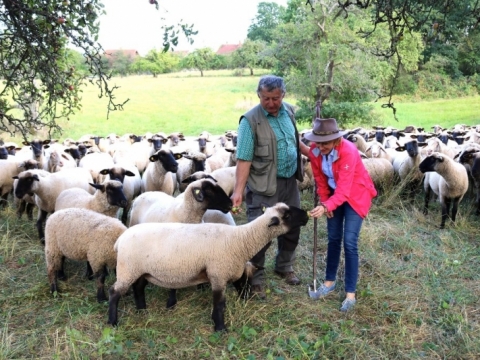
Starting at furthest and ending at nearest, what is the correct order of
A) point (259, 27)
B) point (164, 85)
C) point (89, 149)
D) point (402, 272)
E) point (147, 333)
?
point (259, 27)
point (164, 85)
point (89, 149)
point (402, 272)
point (147, 333)

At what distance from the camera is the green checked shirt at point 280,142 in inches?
A: 173

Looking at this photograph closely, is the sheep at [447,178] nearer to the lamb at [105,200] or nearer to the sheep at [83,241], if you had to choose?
the lamb at [105,200]

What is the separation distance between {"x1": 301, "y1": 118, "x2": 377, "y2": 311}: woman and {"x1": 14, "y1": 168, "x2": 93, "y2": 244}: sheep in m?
4.42

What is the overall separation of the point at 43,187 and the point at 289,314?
4.55 meters

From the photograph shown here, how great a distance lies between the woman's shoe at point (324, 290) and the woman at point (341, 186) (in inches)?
11.7

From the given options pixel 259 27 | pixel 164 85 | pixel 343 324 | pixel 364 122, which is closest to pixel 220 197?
pixel 343 324

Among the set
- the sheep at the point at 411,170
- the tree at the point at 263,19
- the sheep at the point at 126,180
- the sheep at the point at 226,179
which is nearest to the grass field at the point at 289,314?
the sheep at the point at 126,180

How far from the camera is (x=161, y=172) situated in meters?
7.61

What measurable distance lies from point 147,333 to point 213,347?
657 millimetres

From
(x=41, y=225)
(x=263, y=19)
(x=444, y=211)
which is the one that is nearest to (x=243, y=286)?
(x=41, y=225)

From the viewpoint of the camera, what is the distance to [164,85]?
4812 centimetres

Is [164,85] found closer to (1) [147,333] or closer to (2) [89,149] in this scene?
(2) [89,149]

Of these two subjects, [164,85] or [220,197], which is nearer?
[220,197]

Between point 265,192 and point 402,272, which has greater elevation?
point 265,192
